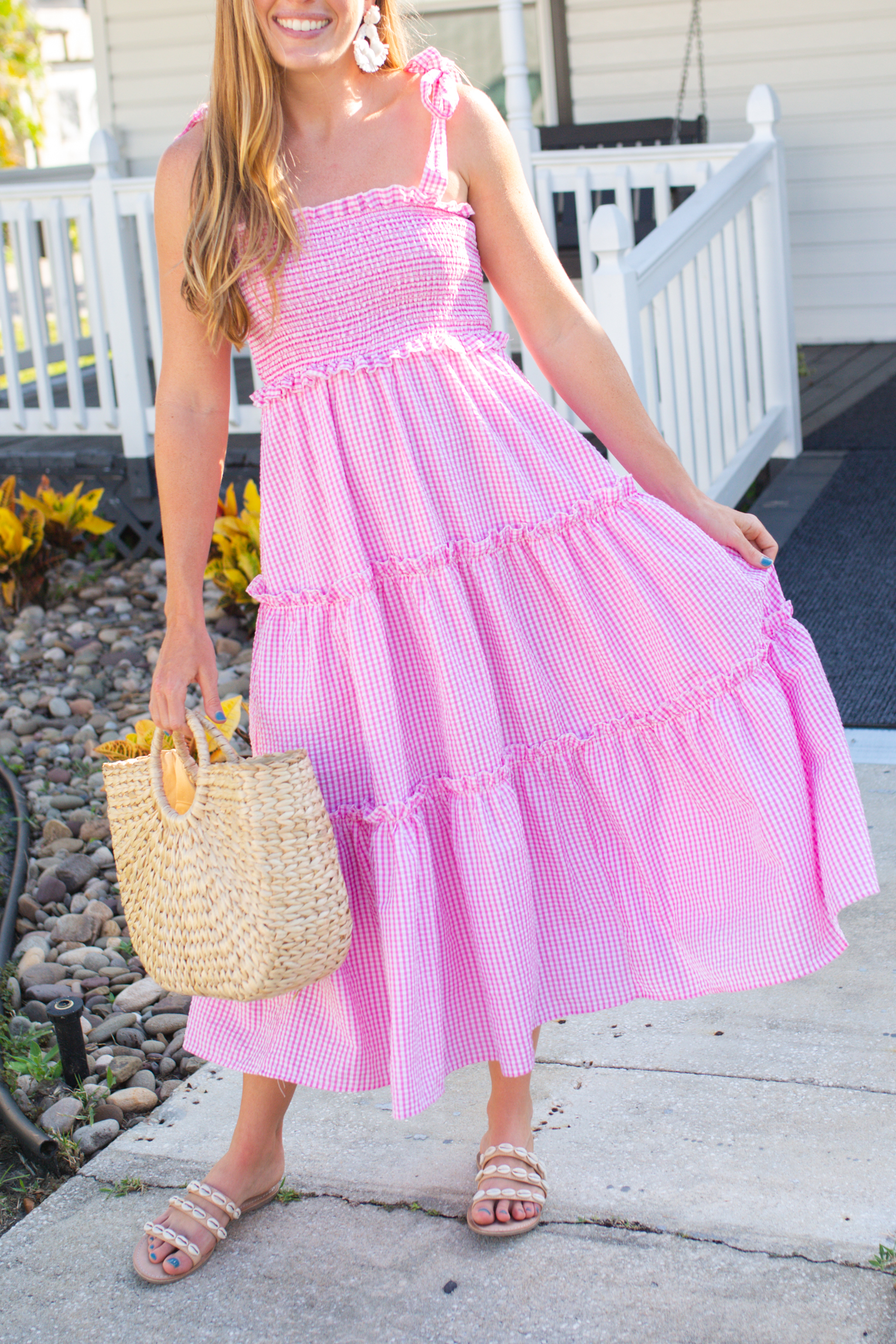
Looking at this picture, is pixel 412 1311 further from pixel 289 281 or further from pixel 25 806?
pixel 25 806

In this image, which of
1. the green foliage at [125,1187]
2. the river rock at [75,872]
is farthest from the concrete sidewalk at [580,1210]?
the river rock at [75,872]

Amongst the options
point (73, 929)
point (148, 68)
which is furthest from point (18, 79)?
point (73, 929)

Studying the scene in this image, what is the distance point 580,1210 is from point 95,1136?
82 centimetres

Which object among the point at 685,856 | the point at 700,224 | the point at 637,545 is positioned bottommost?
the point at 685,856

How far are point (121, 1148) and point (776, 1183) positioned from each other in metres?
0.98

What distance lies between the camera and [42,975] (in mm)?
2662

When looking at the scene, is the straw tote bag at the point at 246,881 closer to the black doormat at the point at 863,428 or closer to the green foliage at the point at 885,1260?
the green foliage at the point at 885,1260

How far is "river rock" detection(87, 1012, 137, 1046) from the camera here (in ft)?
8.14

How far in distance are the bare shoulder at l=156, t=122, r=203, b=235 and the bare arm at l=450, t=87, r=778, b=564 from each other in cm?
33

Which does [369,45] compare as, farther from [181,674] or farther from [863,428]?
[863,428]

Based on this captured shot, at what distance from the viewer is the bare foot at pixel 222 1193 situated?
5.77 feet

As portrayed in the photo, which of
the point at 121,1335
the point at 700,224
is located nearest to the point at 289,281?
the point at 121,1335

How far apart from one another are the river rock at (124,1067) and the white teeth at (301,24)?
165cm

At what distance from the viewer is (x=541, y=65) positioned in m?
6.86
